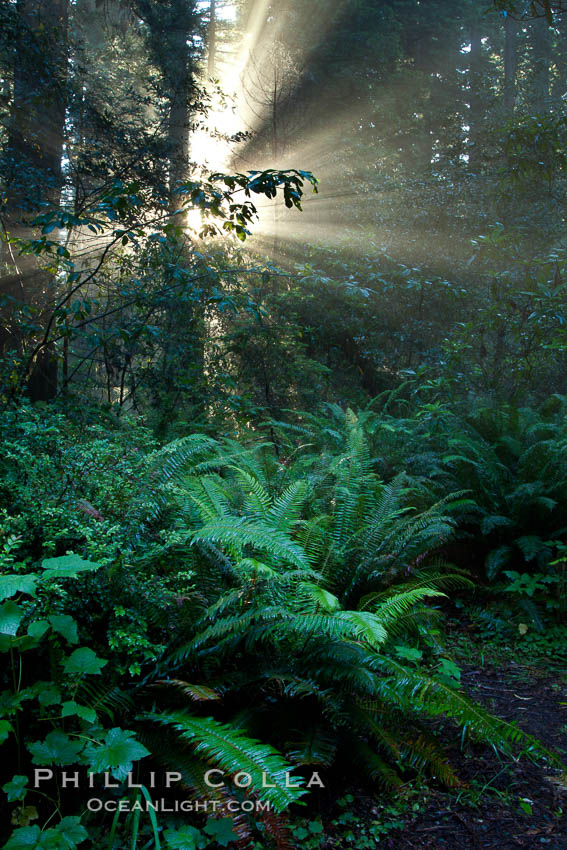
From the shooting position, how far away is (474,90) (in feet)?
48.0

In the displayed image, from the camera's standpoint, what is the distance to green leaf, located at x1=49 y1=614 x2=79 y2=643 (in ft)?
5.49

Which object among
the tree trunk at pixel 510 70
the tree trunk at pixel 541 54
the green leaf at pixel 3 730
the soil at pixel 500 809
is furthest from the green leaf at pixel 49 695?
the tree trunk at pixel 541 54

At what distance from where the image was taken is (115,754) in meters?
1.51

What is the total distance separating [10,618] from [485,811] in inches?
64.0

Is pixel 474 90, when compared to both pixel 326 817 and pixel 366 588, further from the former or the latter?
A: pixel 326 817

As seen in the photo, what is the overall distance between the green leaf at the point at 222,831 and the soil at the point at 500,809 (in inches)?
19.6

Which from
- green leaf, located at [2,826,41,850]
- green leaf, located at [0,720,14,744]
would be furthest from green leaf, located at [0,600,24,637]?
green leaf, located at [2,826,41,850]

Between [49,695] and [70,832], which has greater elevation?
[49,695]

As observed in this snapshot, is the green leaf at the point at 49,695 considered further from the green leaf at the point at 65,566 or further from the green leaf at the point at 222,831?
the green leaf at the point at 222,831

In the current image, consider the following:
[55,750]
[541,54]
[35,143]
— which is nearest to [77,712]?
[55,750]

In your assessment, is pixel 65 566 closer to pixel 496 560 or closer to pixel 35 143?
pixel 496 560

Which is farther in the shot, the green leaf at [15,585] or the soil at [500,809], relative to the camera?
the soil at [500,809]

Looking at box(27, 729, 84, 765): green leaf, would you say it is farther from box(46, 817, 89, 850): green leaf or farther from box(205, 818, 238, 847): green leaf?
box(205, 818, 238, 847): green leaf

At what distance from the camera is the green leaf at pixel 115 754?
147cm
